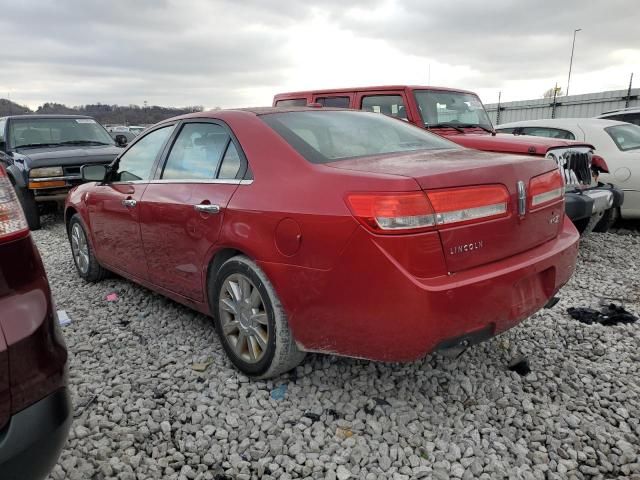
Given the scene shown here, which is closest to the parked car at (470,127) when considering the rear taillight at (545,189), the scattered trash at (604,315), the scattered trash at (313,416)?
the scattered trash at (604,315)

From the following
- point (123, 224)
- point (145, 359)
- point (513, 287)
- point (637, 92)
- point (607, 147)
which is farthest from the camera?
point (637, 92)

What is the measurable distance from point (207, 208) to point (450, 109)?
4.25m

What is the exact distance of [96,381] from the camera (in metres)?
2.82

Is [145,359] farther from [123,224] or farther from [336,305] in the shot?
[336,305]

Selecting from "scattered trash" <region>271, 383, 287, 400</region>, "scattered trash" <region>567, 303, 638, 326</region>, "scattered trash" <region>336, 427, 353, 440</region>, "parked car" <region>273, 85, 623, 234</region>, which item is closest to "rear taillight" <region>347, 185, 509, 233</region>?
"scattered trash" <region>336, 427, 353, 440</region>

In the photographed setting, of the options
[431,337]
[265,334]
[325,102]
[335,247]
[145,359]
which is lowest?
[145,359]

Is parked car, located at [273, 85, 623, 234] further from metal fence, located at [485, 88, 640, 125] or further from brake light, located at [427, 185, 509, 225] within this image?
metal fence, located at [485, 88, 640, 125]

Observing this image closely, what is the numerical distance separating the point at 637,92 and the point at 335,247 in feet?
66.4

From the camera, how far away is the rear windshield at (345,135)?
2578 mm

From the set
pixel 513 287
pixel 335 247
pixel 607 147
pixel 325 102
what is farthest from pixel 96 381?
pixel 607 147

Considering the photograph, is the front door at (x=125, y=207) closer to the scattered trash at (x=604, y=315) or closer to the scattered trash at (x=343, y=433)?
the scattered trash at (x=343, y=433)

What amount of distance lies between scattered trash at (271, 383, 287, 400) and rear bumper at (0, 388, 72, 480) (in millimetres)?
1240

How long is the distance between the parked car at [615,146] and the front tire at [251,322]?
15.4 feet

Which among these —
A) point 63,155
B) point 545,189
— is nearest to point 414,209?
point 545,189
